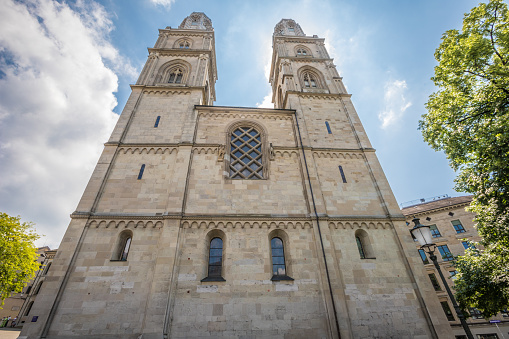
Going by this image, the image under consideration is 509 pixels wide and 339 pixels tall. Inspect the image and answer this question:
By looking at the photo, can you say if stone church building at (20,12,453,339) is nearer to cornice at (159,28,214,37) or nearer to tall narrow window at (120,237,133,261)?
tall narrow window at (120,237,133,261)

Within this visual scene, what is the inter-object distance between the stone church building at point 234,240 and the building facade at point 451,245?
735 inches

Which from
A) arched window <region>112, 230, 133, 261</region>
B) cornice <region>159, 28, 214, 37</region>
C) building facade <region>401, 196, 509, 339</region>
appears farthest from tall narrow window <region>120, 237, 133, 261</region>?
building facade <region>401, 196, 509, 339</region>

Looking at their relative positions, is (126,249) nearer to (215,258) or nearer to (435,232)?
(215,258)

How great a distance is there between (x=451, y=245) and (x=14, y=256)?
40.0 meters

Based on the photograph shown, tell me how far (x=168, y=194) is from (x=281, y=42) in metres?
20.1

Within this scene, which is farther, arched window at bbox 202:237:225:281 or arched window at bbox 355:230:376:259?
arched window at bbox 355:230:376:259

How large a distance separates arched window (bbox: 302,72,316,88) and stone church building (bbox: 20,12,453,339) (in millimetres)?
5395

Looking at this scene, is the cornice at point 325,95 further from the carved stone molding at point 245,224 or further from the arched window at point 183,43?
the arched window at point 183,43

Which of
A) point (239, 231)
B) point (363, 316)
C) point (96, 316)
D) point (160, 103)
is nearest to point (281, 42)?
point (160, 103)

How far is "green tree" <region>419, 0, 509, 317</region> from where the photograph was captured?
8359 millimetres

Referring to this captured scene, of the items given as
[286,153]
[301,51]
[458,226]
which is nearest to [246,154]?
[286,153]

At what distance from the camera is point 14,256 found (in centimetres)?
1515

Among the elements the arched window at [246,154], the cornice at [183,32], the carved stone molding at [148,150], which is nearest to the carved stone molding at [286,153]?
the arched window at [246,154]

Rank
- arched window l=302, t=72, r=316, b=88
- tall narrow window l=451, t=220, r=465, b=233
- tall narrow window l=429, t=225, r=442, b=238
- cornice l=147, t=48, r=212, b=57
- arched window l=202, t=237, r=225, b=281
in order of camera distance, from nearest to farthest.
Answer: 1. arched window l=202, t=237, r=225, b=281
2. arched window l=302, t=72, r=316, b=88
3. cornice l=147, t=48, r=212, b=57
4. tall narrow window l=451, t=220, r=465, b=233
5. tall narrow window l=429, t=225, r=442, b=238
